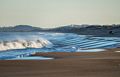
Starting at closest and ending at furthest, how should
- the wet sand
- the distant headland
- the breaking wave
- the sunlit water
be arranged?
the wet sand
the sunlit water
the breaking wave
the distant headland

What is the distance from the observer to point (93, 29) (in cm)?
4900

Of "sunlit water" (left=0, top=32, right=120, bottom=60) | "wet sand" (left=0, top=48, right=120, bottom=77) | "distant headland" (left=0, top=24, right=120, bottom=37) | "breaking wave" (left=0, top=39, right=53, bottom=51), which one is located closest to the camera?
"wet sand" (left=0, top=48, right=120, bottom=77)

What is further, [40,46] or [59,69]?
[40,46]

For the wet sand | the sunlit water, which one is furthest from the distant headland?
the wet sand

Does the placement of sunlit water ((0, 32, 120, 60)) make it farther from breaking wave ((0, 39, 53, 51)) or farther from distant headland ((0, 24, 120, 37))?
distant headland ((0, 24, 120, 37))

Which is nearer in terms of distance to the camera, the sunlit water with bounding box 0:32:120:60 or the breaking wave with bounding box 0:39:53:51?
the sunlit water with bounding box 0:32:120:60

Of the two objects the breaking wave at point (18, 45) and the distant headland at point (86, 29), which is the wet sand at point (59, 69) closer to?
the breaking wave at point (18, 45)

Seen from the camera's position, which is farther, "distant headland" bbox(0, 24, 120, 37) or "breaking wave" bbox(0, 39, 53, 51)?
"distant headland" bbox(0, 24, 120, 37)

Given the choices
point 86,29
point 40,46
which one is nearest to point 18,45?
point 40,46

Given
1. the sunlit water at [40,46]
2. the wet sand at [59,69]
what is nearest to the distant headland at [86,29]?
the sunlit water at [40,46]

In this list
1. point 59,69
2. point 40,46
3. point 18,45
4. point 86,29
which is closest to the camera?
point 59,69

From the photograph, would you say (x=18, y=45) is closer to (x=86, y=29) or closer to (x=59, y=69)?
(x=59, y=69)

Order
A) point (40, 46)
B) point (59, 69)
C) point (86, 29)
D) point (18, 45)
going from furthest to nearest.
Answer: point (86, 29) → point (40, 46) → point (18, 45) → point (59, 69)

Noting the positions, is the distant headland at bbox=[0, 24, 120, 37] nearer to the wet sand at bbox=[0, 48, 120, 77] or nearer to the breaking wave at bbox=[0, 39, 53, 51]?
the breaking wave at bbox=[0, 39, 53, 51]
